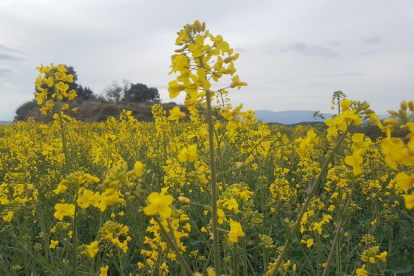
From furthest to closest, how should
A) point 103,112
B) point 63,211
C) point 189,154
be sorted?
1. point 103,112
2. point 63,211
3. point 189,154

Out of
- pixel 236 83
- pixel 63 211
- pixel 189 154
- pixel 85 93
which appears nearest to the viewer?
pixel 189 154

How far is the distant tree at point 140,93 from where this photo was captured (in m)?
49.6

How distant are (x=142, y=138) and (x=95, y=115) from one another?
2668 cm

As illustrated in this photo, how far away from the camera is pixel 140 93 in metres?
49.8

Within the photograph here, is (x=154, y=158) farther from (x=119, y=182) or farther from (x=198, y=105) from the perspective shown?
(x=119, y=182)

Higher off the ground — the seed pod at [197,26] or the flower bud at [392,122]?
the seed pod at [197,26]

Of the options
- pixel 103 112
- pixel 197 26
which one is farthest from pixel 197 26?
pixel 103 112

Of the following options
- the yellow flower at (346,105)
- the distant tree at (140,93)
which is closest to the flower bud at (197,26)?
the yellow flower at (346,105)

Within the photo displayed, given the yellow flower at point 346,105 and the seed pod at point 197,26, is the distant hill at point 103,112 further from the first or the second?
the yellow flower at point 346,105

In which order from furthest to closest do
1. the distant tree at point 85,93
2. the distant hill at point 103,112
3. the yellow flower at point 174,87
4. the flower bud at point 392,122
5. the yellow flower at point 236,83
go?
the distant tree at point 85,93, the distant hill at point 103,112, the yellow flower at point 236,83, the yellow flower at point 174,87, the flower bud at point 392,122

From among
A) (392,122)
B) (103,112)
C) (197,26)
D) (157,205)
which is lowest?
(157,205)

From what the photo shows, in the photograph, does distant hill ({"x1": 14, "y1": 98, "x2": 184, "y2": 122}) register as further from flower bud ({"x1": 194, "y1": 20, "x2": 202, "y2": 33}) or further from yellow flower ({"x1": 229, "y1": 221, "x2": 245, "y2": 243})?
yellow flower ({"x1": 229, "y1": 221, "x2": 245, "y2": 243})

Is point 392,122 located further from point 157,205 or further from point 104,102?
point 104,102

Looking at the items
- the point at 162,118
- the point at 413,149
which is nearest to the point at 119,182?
the point at 413,149
